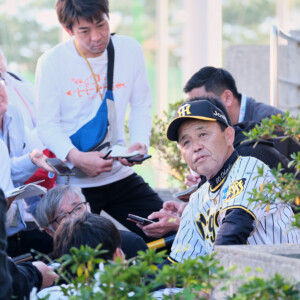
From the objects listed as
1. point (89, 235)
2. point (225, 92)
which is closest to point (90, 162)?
point (225, 92)

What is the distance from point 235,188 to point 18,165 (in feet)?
6.81

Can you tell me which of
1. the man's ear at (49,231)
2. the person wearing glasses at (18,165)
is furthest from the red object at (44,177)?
the man's ear at (49,231)

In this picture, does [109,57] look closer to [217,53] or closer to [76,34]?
[76,34]

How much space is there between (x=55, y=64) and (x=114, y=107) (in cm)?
53

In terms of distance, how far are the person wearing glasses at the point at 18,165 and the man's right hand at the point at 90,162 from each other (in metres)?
0.23

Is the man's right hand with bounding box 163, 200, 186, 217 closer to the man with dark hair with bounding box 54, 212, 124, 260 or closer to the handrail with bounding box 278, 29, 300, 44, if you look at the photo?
the man with dark hair with bounding box 54, 212, 124, 260

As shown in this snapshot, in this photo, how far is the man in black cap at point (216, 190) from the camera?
3.35 meters

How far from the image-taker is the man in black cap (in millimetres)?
3346

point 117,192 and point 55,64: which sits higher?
point 55,64

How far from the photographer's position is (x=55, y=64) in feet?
17.1

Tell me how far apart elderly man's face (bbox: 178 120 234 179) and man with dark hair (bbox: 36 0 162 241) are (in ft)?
4.64

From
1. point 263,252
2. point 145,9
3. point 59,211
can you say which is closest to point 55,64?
point 59,211

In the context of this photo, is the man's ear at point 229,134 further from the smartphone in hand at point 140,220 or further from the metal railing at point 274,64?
the metal railing at point 274,64

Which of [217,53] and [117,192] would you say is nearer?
[117,192]
